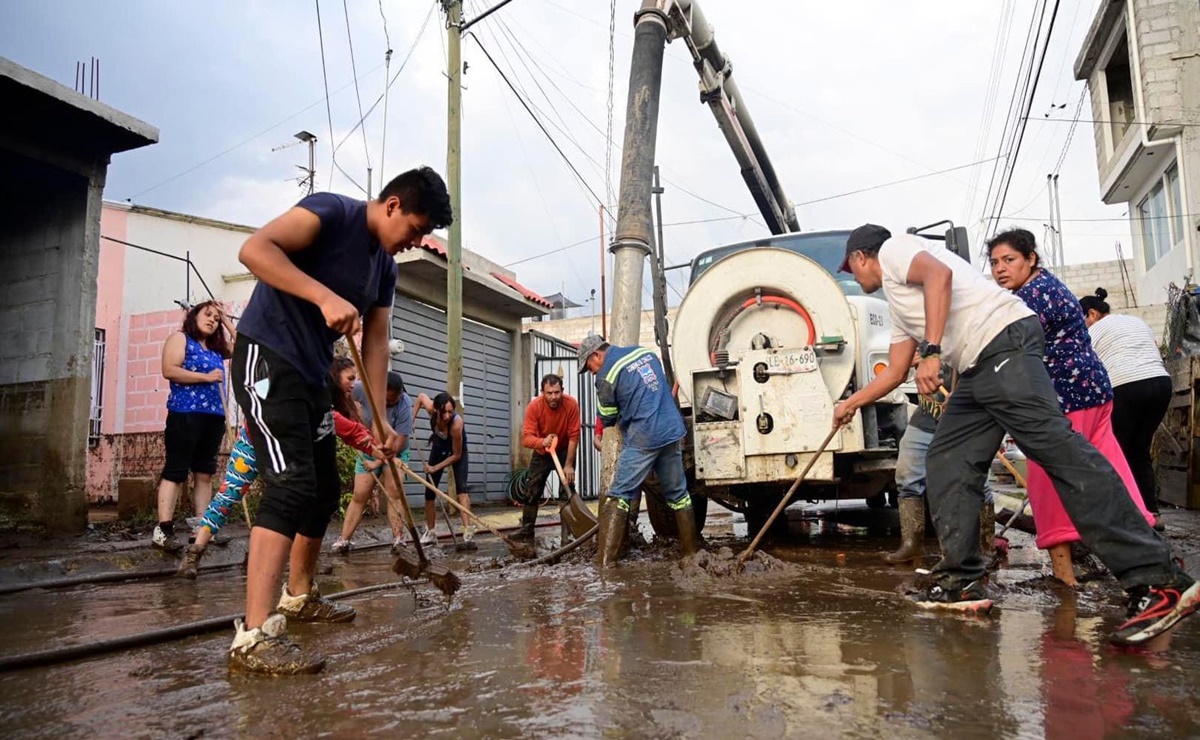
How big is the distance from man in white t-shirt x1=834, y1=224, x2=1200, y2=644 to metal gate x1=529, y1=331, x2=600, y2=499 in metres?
10.4

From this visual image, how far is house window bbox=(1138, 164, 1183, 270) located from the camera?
627 inches

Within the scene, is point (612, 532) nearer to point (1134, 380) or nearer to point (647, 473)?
point (647, 473)

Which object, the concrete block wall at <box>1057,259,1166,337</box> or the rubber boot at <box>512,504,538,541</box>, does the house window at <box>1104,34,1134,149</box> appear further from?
the rubber boot at <box>512,504,538,541</box>

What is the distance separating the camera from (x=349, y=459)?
28.2 ft

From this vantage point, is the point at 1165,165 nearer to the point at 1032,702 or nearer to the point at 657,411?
the point at 657,411

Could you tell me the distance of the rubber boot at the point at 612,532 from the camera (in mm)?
4812

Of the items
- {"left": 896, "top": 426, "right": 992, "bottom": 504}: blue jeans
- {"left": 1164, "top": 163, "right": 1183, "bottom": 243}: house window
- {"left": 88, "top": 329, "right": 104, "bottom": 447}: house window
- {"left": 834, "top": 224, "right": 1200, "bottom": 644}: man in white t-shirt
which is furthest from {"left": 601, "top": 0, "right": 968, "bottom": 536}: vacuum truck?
{"left": 1164, "top": 163, "right": 1183, "bottom": 243}: house window

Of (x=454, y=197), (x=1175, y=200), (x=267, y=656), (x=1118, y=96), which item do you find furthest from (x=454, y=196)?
(x=1118, y=96)

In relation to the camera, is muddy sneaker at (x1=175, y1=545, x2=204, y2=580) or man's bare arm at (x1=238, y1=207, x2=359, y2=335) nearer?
man's bare arm at (x1=238, y1=207, x2=359, y2=335)

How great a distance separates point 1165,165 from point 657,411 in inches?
657

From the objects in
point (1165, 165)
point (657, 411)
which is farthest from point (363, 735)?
point (1165, 165)

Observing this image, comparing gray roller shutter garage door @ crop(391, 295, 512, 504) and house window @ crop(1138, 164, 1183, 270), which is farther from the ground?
house window @ crop(1138, 164, 1183, 270)

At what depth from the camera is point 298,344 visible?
2.65m

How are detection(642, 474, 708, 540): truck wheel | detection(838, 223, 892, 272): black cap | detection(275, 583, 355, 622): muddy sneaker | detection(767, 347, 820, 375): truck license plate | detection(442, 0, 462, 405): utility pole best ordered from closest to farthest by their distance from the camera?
detection(275, 583, 355, 622): muddy sneaker, detection(838, 223, 892, 272): black cap, detection(767, 347, 820, 375): truck license plate, detection(642, 474, 708, 540): truck wheel, detection(442, 0, 462, 405): utility pole
